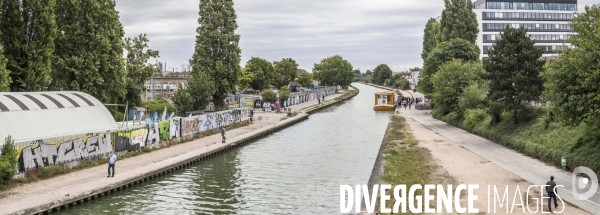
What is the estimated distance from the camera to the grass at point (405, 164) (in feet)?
98.2

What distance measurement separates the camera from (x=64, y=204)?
1006 inches

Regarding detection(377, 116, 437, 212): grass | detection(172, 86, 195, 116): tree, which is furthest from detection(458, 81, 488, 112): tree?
detection(172, 86, 195, 116): tree

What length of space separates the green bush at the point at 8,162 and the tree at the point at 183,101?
38.6 m

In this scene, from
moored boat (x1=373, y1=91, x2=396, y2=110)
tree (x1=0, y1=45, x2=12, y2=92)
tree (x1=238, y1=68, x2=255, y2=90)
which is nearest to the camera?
tree (x1=0, y1=45, x2=12, y2=92)

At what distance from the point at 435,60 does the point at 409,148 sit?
Answer: 134 ft

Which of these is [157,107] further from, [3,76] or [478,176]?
[478,176]

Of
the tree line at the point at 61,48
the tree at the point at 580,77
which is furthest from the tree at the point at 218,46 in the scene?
the tree at the point at 580,77

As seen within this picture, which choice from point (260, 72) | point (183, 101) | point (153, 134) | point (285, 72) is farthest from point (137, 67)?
point (285, 72)

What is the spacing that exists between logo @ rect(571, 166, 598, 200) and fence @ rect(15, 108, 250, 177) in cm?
2731

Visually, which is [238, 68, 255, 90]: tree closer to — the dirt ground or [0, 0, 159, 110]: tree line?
[0, 0, 159, 110]: tree line

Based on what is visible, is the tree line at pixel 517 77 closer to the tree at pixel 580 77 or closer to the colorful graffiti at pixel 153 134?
the tree at pixel 580 77

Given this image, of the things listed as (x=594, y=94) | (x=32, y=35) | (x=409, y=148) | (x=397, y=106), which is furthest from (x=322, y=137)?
(x=397, y=106)

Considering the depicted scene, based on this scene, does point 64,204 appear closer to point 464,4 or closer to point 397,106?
point 464,4

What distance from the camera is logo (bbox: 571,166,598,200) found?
81.2ft
